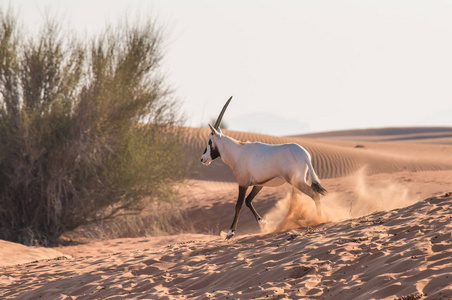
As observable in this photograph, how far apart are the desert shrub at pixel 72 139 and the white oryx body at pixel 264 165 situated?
4856 mm

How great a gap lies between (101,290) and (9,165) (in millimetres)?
7533

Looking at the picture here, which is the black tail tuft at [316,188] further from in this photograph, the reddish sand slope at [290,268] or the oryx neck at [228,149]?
the oryx neck at [228,149]

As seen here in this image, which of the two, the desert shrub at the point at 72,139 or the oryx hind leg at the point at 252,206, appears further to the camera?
the desert shrub at the point at 72,139

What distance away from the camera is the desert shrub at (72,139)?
539 inches

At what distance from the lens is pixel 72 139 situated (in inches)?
544

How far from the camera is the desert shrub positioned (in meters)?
13.7

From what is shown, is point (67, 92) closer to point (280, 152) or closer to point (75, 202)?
point (75, 202)

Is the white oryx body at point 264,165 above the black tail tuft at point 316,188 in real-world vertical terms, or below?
above

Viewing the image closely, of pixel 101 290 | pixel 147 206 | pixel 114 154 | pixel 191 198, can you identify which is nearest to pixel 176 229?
pixel 147 206

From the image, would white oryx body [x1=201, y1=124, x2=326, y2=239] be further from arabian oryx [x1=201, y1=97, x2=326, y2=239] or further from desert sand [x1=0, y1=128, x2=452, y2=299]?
desert sand [x1=0, y1=128, x2=452, y2=299]

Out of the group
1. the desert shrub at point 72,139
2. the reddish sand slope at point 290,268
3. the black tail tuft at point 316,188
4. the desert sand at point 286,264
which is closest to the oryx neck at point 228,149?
the desert sand at point 286,264

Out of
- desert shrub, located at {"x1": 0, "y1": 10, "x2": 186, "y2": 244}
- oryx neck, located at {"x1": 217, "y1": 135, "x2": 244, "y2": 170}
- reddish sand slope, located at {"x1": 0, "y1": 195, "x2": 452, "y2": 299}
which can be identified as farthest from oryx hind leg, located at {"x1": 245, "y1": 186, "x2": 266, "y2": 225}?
desert shrub, located at {"x1": 0, "y1": 10, "x2": 186, "y2": 244}

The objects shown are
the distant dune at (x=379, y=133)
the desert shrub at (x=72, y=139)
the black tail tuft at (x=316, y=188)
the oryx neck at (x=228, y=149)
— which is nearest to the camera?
the black tail tuft at (x=316, y=188)

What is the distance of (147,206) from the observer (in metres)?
15.3
